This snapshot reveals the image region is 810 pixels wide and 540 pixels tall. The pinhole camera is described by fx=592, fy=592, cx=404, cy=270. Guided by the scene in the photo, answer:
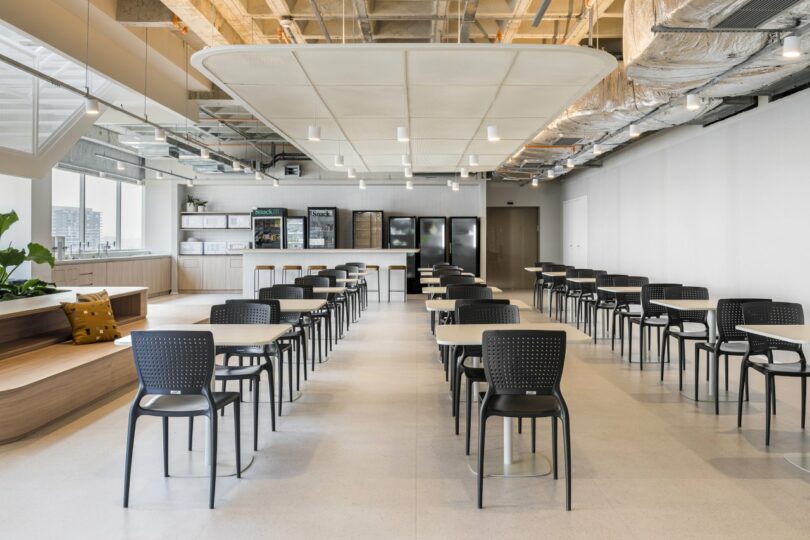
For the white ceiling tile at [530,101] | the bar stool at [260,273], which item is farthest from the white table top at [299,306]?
the bar stool at [260,273]

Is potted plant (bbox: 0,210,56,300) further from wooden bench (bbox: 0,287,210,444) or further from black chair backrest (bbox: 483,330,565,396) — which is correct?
black chair backrest (bbox: 483,330,565,396)

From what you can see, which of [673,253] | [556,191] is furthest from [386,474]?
[556,191]

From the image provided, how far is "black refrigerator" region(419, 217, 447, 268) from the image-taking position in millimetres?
15062

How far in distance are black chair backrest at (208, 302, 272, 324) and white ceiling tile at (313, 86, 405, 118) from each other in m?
2.49

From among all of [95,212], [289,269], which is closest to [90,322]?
[289,269]

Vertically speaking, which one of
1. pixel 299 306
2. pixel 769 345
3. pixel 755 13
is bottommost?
pixel 769 345

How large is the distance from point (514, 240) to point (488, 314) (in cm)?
1265

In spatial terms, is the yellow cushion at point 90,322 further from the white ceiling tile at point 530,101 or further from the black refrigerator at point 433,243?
the black refrigerator at point 433,243

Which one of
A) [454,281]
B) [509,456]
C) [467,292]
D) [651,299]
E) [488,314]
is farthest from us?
[454,281]

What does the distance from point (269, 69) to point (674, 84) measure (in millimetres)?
3510

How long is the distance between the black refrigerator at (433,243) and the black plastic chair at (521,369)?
12.1m

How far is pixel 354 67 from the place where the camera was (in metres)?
5.21

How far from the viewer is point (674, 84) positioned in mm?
5020

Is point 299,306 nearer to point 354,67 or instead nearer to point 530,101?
point 354,67
